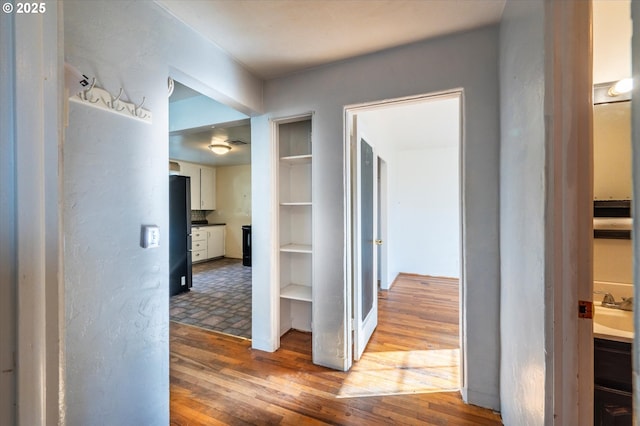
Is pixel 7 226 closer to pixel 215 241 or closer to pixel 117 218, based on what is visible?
pixel 117 218

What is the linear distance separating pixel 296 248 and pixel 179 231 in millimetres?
2474

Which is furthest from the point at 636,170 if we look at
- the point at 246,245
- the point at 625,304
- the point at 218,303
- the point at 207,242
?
the point at 207,242

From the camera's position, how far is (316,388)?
1.86 m

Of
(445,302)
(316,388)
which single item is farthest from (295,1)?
(445,302)

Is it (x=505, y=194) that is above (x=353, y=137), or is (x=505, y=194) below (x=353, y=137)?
below

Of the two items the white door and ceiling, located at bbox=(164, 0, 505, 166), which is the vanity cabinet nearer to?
the white door

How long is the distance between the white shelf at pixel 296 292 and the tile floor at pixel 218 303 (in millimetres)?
664

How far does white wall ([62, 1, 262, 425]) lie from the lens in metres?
1.09

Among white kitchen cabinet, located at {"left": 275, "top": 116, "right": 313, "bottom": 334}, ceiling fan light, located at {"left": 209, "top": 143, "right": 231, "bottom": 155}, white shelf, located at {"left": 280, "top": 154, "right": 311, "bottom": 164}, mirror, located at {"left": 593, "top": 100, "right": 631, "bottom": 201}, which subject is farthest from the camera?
ceiling fan light, located at {"left": 209, "top": 143, "right": 231, "bottom": 155}

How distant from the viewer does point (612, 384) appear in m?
1.08

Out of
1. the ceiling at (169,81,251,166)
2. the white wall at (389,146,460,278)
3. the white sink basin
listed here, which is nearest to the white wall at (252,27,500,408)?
the white sink basin

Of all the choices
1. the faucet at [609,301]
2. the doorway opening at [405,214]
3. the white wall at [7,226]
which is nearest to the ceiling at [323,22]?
the doorway opening at [405,214]

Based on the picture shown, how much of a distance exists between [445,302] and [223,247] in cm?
562

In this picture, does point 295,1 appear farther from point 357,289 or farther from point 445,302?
point 445,302
